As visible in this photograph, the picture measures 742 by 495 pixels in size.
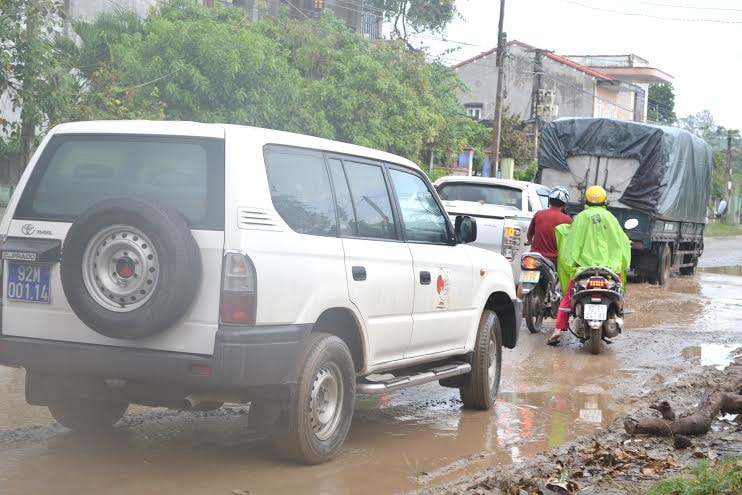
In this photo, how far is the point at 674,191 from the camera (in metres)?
23.0

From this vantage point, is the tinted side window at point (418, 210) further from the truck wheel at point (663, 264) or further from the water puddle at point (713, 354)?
the truck wheel at point (663, 264)

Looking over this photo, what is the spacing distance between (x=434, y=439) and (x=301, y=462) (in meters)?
1.47

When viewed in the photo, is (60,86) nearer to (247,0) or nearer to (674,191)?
(674,191)

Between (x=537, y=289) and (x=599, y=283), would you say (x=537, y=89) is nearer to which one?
(x=537, y=289)

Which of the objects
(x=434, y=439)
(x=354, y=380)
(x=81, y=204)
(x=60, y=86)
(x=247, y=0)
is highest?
(x=247, y=0)

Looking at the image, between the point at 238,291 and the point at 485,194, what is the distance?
436 inches

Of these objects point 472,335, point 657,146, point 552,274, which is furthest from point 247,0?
point 472,335

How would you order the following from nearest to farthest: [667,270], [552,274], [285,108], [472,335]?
1. [472,335]
2. [552,274]
3. [285,108]
4. [667,270]

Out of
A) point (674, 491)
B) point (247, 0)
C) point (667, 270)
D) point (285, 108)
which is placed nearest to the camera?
point (674, 491)

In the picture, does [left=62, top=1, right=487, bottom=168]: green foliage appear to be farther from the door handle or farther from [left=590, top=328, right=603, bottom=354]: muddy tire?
the door handle

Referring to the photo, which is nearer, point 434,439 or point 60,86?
point 434,439

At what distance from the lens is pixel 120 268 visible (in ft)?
18.5

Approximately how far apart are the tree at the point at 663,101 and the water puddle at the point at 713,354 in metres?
75.1

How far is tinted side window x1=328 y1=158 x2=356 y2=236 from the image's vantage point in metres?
6.56
